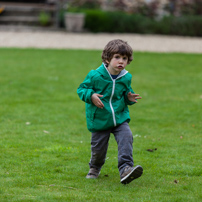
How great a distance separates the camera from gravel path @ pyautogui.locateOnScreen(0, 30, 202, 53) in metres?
17.6

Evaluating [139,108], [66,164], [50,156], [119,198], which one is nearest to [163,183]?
[119,198]

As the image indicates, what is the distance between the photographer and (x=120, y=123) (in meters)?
4.62

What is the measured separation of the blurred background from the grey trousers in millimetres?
16590

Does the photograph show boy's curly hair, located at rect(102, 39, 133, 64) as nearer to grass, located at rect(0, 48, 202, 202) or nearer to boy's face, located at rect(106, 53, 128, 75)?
boy's face, located at rect(106, 53, 128, 75)

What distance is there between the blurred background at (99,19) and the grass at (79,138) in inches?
350

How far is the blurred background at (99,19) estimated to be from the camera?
2156 centimetres

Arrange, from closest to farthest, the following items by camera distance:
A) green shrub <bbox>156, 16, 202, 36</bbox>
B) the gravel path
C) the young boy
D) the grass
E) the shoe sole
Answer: the shoe sole
the grass
the young boy
the gravel path
green shrub <bbox>156, 16, 202, 36</bbox>

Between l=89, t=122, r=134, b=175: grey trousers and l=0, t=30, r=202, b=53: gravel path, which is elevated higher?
l=89, t=122, r=134, b=175: grey trousers

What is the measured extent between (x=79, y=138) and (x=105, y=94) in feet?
6.66

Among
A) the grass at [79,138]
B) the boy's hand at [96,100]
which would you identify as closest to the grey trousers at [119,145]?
the grass at [79,138]

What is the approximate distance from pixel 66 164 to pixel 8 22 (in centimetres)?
1762

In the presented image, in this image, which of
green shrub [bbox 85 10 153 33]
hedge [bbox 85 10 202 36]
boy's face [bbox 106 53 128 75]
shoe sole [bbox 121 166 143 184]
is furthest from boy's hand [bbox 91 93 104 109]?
hedge [bbox 85 10 202 36]

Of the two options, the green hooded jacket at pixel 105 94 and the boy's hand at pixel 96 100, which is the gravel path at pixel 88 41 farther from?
the boy's hand at pixel 96 100

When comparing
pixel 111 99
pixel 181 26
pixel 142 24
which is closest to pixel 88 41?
pixel 142 24
